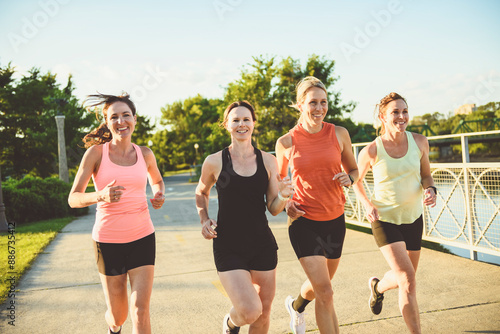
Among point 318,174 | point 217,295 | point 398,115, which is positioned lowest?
point 217,295

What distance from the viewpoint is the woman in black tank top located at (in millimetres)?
2682

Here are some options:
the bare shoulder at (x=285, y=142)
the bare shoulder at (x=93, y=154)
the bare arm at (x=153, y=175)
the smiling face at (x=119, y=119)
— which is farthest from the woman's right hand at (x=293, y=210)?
the bare shoulder at (x=93, y=154)

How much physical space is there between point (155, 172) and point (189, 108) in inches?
2452

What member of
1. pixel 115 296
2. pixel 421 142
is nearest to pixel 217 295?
pixel 115 296

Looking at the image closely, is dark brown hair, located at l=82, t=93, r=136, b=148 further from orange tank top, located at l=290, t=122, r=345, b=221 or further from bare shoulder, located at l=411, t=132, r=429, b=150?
bare shoulder, located at l=411, t=132, r=429, b=150

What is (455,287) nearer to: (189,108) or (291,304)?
(291,304)

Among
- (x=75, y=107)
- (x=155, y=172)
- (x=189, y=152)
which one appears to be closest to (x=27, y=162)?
(x=75, y=107)

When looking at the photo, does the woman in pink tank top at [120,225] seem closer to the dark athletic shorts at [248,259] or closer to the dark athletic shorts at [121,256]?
the dark athletic shorts at [121,256]

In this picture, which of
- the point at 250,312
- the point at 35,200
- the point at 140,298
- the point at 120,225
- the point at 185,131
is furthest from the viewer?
the point at 185,131

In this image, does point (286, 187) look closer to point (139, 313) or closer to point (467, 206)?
point (139, 313)

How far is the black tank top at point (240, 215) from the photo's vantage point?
2773mm

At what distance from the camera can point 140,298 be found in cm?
271

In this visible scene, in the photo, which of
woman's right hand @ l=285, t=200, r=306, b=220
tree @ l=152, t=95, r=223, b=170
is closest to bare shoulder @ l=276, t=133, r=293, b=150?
woman's right hand @ l=285, t=200, r=306, b=220

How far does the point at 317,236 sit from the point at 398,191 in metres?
0.80
